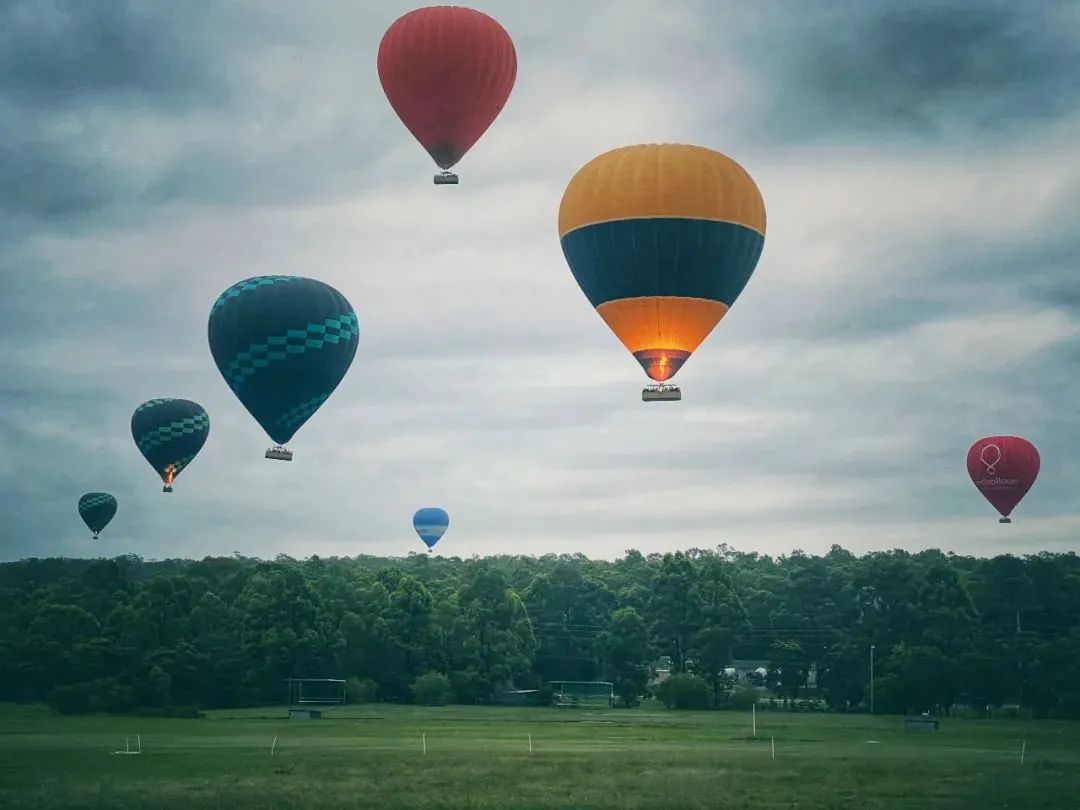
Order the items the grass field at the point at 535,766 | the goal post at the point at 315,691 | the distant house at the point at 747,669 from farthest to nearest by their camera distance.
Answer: the distant house at the point at 747,669 → the goal post at the point at 315,691 → the grass field at the point at 535,766

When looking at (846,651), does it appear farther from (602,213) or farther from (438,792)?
(438,792)

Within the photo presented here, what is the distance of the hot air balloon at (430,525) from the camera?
494ft

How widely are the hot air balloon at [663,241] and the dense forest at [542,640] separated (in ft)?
187

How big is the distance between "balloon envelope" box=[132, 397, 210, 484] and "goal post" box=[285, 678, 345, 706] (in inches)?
967

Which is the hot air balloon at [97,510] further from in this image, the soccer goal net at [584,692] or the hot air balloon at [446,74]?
the hot air balloon at [446,74]

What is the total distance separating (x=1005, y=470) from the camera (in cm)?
10325

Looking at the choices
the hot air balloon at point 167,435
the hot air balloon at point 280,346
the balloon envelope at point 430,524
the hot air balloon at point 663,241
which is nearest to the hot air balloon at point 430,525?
the balloon envelope at point 430,524

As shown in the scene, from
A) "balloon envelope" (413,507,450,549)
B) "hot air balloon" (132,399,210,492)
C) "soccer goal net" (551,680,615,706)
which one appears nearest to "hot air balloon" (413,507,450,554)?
"balloon envelope" (413,507,450,549)

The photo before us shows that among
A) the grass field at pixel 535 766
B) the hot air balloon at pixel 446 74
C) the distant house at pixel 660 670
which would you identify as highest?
the hot air balloon at pixel 446 74

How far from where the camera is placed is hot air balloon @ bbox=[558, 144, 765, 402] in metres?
61.3

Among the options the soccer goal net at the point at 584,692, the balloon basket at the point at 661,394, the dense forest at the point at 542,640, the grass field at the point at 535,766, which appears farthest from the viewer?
the soccer goal net at the point at 584,692

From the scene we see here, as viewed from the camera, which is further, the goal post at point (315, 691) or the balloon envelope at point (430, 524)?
the balloon envelope at point (430, 524)

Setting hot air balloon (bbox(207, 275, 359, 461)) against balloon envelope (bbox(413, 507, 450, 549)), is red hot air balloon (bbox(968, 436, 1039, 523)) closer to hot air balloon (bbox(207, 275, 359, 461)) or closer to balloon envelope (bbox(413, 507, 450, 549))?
hot air balloon (bbox(207, 275, 359, 461))

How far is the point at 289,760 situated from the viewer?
59594 mm
